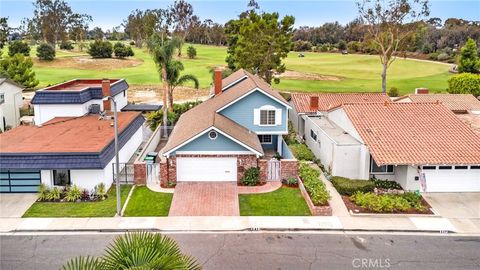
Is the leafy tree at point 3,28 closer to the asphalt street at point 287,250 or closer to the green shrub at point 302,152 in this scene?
the green shrub at point 302,152

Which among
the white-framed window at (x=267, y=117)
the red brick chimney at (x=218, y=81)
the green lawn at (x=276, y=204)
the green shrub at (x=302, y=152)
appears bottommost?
the green lawn at (x=276, y=204)

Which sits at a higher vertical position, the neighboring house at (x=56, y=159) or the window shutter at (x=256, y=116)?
the window shutter at (x=256, y=116)

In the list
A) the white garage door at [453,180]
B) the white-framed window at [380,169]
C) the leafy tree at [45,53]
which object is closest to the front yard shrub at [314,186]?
the white-framed window at [380,169]

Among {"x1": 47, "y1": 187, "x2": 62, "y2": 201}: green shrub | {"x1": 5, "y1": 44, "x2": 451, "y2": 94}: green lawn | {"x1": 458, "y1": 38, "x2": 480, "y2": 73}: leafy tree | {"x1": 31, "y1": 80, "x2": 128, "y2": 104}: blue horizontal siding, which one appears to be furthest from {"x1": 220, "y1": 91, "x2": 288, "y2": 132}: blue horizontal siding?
{"x1": 458, "y1": 38, "x2": 480, "y2": 73}: leafy tree

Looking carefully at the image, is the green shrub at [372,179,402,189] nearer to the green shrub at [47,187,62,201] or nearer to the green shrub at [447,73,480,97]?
the green shrub at [47,187,62,201]

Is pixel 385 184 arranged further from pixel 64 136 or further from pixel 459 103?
pixel 459 103

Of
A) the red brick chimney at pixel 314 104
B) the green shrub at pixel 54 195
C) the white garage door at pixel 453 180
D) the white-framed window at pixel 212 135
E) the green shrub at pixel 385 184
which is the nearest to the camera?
the green shrub at pixel 54 195
